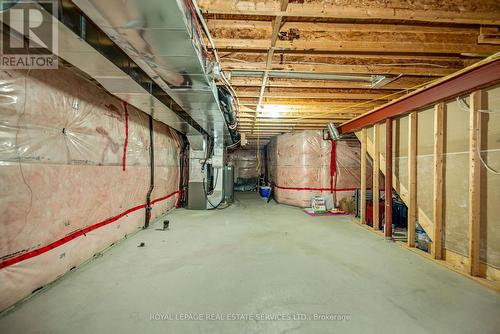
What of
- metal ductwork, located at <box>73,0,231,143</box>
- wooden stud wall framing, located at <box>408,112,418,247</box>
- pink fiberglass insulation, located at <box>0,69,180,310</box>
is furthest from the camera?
wooden stud wall framing, located at <box>408,112,418,247</box>

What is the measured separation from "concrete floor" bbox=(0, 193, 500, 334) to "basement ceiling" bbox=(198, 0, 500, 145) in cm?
212

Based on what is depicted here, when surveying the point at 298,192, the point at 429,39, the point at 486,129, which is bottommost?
the point at 298,192

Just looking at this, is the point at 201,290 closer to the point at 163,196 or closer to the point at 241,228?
the point at 241,228

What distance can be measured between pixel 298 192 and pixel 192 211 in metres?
2.79

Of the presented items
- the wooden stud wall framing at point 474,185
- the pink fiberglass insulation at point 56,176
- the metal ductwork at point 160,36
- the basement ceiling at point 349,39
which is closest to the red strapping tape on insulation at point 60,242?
the pink fiberglass insulation at point 56,176

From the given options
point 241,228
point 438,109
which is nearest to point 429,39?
point 438,109

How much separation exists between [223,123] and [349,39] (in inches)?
87.6

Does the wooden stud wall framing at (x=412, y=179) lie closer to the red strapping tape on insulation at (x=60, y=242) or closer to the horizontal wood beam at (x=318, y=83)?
the horizontal wood beam at (x=318, y=83)

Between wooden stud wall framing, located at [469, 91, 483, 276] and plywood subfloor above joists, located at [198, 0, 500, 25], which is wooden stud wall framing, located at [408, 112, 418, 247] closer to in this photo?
wooden stud wall framing, located at [469, 91, 483, 276]

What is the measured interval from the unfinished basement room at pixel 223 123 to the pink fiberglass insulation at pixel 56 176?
15mm

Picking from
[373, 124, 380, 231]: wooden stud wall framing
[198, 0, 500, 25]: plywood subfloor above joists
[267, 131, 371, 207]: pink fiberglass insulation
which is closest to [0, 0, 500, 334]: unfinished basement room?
[198, 0, 500, 25]: plywood subfloor above joists

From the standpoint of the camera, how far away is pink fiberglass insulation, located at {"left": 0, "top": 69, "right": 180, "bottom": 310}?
157cm

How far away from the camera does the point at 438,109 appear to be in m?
2.56

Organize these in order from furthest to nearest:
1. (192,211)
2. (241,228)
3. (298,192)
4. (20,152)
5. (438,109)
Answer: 1. (298,192)
2. (192,211)
3. (241,228)
4. (438,109)
5. (20,152)
